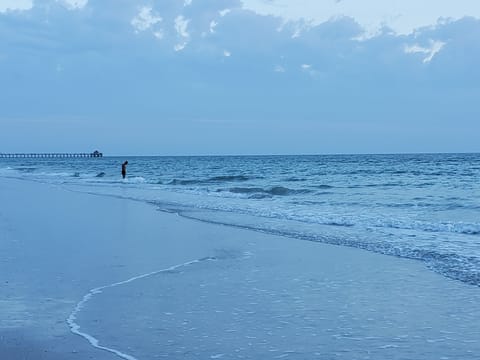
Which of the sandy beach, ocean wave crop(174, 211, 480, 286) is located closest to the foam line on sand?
the sandy beach

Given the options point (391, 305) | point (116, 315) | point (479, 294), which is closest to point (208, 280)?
point (116, 315)

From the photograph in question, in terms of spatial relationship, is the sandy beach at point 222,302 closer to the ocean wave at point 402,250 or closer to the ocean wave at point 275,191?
the ocean wave at point 402,250

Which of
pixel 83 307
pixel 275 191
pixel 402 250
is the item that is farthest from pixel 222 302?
pixel 275 191

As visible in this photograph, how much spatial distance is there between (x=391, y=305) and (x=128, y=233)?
7.75 meters

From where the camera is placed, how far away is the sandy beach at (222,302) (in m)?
5.39

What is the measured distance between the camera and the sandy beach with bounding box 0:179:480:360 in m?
5.39

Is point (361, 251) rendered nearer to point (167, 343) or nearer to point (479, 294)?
point (479, 294)

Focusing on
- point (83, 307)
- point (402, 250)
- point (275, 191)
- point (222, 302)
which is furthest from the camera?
point (275, 191)

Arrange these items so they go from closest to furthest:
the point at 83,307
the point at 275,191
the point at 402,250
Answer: the point at 83,307 → the point at 402,250 → the point at 275,191

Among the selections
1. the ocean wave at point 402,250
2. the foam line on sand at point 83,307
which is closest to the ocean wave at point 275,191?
the ocean wave at point 402,250

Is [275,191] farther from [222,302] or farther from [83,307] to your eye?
[83,307]

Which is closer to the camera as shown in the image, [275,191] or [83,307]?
[83,307]

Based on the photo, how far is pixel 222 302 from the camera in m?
7.06

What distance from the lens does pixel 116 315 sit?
6.39 m
